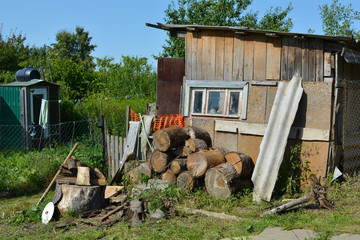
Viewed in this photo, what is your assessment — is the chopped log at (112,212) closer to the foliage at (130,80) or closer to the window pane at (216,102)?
the window pane at (216,102)

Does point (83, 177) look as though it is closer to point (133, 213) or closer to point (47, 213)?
point (47, 213)

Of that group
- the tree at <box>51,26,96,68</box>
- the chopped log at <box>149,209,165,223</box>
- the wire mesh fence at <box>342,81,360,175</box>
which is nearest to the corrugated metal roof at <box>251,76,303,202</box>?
the wire mesh fence at <box>342,81,360,175</box>

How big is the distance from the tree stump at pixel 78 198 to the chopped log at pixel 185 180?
1.71 metres

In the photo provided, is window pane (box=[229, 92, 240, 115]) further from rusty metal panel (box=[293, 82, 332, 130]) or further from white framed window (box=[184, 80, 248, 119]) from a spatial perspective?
rusty metal panel (box=[293, 82, 332, 130])

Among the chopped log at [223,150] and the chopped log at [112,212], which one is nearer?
the chopped log at [112,212]

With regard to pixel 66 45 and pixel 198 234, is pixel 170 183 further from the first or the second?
pixel 66 45

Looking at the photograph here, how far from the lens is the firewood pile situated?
7.59 metres

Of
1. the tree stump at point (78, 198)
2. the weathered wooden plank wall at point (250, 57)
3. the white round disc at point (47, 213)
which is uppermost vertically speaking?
the weathered wooden plank wall at point (250, 57)

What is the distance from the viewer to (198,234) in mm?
5672

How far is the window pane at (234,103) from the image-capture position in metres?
8.97

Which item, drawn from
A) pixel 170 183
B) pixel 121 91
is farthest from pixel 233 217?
pixel 121 91

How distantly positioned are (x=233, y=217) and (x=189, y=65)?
441cm

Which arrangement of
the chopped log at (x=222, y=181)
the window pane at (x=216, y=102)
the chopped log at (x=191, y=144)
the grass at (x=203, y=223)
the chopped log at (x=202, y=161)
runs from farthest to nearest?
the window pane at (x=216, y=102), the chopped log at (x=191, y=144), the chopped log at (x=202, y=161), the chopped log at (x=222, y=181), the grass at (x=203, y=223)

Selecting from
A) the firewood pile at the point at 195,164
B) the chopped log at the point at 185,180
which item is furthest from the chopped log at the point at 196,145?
the chopped log at the point at 185,180
